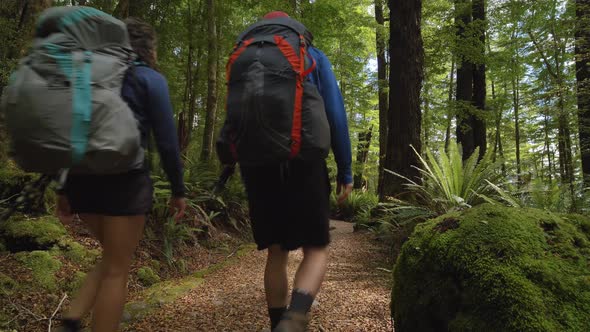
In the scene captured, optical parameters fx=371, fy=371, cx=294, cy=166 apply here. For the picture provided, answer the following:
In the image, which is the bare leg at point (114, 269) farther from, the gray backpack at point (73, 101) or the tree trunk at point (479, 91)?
the tree trunk at point (479, 91)

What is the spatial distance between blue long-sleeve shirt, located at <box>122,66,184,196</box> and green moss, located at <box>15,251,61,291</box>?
196 cm

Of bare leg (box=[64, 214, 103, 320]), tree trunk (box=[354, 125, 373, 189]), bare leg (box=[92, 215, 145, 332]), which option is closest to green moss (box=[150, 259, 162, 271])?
bare leg (box=[64, 214, 103, 320])

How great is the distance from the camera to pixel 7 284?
284cm

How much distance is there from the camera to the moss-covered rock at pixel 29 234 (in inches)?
135

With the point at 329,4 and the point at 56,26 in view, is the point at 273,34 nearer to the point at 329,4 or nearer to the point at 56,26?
the point at 56,26

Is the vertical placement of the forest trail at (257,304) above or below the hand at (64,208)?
below

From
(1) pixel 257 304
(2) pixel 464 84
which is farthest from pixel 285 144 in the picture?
(2) pixel 464 84

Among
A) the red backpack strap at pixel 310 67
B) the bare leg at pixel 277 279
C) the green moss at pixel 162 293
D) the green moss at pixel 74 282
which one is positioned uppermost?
the red backpack strap at pixel 310 67

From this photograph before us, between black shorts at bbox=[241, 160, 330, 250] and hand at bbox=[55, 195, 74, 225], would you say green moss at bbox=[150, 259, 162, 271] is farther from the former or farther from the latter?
black shorts at bbox=[241, 160, 330, 250]

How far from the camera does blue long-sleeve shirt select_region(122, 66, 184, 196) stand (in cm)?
186

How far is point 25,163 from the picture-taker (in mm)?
1522

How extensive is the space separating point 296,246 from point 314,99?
29.5 inches

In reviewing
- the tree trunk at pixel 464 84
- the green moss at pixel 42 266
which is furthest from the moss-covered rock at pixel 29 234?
the tree trunk at pixel 464 84

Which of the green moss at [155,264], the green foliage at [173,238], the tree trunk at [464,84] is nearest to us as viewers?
the green moss at [155,264]
